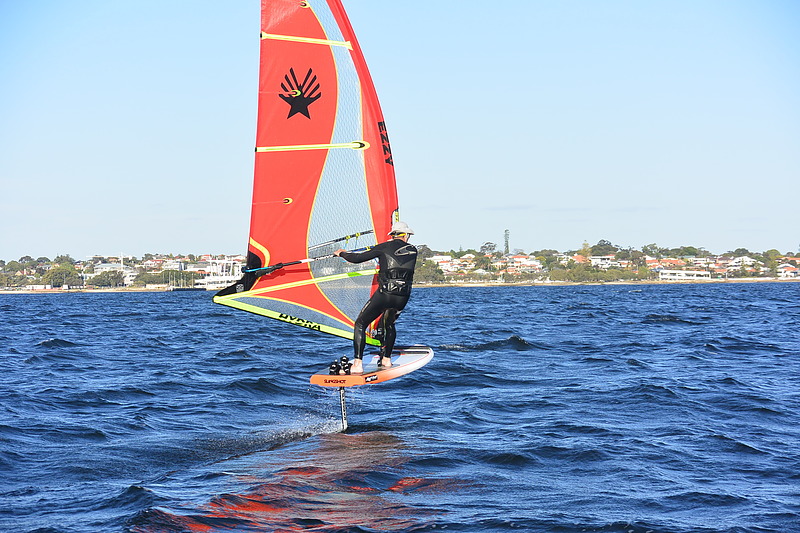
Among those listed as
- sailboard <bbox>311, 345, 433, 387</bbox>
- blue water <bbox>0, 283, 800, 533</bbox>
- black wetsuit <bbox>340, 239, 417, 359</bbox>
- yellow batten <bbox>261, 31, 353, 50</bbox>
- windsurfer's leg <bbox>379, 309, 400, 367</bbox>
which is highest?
yellow batten <bbox>261, 31, 353, 50</bbox>

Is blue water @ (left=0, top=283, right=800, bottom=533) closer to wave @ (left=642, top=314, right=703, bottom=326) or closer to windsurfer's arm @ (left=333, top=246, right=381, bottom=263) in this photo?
windsurfer's arm @ (left=333, top=246, right=381, bottom=263)

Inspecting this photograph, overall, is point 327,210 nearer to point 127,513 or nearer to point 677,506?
point 127,513

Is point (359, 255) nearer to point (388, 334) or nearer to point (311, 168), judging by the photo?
point (388, 334)

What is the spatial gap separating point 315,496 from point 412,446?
229 cm

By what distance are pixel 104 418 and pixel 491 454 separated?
562cm

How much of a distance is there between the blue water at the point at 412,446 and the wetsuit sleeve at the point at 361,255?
2186 millimetres

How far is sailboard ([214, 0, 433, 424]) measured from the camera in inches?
385

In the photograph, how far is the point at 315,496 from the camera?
7.39 m

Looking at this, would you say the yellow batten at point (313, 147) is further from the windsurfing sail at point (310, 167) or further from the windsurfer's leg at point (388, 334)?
the windsurfer's leg at point (388, 334)

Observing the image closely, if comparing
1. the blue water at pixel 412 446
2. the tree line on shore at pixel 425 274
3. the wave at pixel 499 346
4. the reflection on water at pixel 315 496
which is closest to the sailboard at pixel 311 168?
the reflection on water at pixel 315 496

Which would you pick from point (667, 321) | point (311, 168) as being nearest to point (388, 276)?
point (311, 168)

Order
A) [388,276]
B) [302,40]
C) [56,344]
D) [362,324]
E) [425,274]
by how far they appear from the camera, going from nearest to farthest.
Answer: [388,276], [362,324], [302,40], [56,344], [425,274]

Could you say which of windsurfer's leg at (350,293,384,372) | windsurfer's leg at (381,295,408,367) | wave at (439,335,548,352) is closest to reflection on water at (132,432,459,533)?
windsurfer's leg at (350,293,384,372)

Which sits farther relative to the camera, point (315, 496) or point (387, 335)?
point (387, 335)
